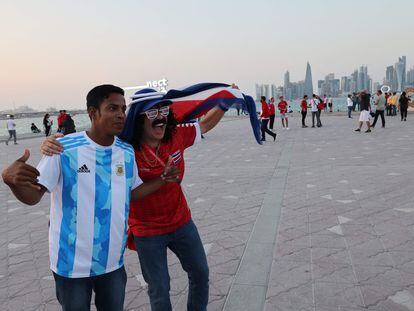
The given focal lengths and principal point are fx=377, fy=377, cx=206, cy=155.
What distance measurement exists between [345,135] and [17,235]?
41.6ft

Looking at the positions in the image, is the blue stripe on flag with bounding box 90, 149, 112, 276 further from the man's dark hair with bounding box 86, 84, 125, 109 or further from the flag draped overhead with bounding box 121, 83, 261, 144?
the flag draped overhead with bounding box 121, 83, 261, 144

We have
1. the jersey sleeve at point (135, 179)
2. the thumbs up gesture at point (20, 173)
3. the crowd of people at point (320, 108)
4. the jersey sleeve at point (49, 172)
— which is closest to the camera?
the thumbs up gesture at point (20, 173)

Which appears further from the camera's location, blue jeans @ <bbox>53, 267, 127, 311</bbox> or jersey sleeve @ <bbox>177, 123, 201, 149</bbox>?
jersey sleeve @ <bbox>177, 123, 201, 149</bbox>

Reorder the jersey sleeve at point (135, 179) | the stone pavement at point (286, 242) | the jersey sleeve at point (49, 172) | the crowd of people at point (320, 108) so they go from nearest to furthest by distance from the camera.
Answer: the jersey sleeve at point (49, 172), the jersey sleeve at point (135, 179), the stone pavement at point (286, 242), the crowd of people at point (320, 108)

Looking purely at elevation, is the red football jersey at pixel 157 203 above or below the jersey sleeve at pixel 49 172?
below

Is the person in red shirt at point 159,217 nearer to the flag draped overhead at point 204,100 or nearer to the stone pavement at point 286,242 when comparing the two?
the flag draped overhead at point 204,100

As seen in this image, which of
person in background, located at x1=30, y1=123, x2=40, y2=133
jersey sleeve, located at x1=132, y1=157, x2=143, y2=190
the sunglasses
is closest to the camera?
jersey sleeve, located at x1=132, y1=157, x2=143, y2=190

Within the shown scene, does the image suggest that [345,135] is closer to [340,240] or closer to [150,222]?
[340,240]

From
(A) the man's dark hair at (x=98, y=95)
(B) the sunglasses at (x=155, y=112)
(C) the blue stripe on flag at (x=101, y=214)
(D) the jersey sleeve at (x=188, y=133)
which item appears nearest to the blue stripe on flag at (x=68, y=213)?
(C) the blue stripe on flag at (x=101, y=214)

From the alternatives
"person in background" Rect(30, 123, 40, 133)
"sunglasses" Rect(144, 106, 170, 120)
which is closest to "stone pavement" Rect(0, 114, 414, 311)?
"sunglasses" Rect(144, 106, 170, 120)

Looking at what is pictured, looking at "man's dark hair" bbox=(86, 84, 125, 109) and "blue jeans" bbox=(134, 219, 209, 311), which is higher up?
"man's dark hair" bbox=(86, 84, 125, 109)

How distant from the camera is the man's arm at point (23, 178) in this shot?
5.42 feet

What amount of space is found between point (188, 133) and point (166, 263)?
36.3 inches

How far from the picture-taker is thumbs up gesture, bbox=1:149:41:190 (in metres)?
1.65
